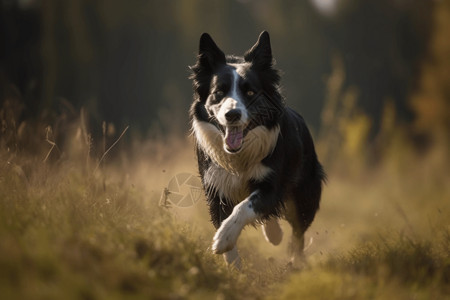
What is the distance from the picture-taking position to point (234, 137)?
4680 millimetres

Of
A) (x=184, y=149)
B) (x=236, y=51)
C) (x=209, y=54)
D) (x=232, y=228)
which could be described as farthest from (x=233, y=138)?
(x=236, y=51)

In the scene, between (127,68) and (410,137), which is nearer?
(410,137)

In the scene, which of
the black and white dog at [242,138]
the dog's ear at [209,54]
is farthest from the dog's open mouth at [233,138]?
the dog's ear at [209,54]

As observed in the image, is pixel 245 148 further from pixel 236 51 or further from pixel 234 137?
pixel 236 51

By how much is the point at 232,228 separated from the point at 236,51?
19.0 m

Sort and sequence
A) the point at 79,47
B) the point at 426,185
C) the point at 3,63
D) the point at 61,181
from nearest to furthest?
the point at 61,181 → the point at 3,63 → the point at 426,185 → the point at 79,47

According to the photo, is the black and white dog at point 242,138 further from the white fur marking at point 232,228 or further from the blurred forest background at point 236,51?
the blurred forest background at point 236,51

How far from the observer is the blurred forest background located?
1260 cm

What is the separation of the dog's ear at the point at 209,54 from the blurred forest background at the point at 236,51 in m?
5.40

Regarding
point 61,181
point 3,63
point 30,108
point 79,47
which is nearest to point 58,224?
point 61,181

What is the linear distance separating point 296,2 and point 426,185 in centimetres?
1535

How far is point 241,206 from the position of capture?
430 centimetres

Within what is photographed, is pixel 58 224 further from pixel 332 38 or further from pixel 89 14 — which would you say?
pixel 332 38

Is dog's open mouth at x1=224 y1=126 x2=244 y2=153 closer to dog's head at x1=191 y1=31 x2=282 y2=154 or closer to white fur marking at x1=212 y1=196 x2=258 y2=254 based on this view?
dog's head at x1=191 y1=31 x2=282 y2=154
